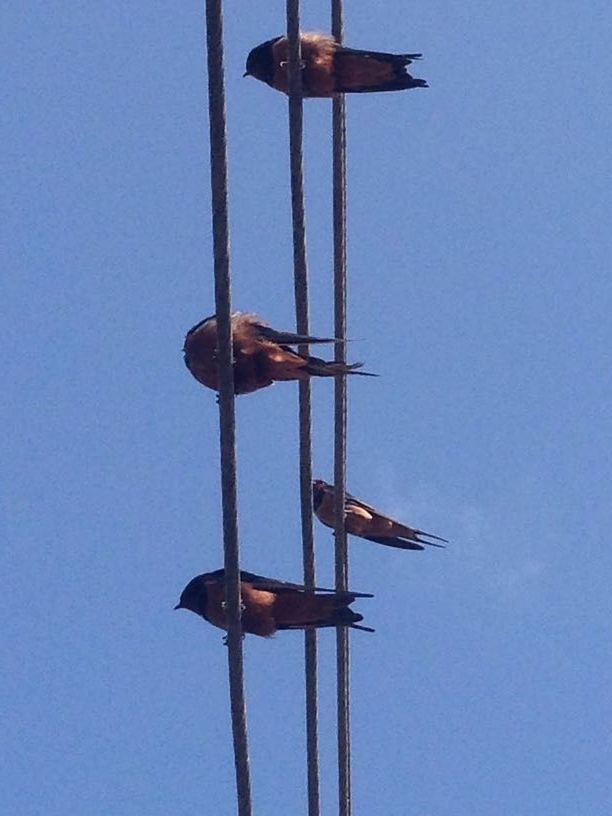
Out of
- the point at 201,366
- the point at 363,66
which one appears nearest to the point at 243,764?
the point at 201,366

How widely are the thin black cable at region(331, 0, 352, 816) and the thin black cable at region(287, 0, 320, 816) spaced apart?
496 mm

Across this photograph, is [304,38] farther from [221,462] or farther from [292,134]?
[221,462]

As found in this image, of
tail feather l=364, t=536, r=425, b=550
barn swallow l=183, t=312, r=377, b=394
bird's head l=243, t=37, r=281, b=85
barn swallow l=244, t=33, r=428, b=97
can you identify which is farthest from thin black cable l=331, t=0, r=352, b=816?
tail feather l=364, t=536, r=425, b=550

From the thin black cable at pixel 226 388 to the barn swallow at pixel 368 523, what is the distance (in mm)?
5011

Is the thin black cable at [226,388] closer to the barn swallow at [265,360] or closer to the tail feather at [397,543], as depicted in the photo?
the barn swallow at [265,360]

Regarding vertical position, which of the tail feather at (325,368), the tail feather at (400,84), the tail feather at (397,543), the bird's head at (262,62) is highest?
the bird's head at (262,62)

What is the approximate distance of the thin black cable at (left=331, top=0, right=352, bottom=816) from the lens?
10625mm

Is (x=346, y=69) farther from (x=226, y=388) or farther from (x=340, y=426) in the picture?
(x=226, y=388)

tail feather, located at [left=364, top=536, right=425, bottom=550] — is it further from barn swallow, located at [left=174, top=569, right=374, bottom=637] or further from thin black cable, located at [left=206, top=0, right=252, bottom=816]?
thin black cable, located at [left=206, top=0, right=252, bottom=816]

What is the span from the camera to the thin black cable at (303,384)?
9867 millimetres

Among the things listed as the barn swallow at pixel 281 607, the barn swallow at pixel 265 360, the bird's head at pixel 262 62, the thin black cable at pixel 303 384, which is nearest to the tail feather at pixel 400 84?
the bird's head at pixel 262 62

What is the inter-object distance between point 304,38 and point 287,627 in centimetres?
399

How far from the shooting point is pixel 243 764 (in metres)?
8.82

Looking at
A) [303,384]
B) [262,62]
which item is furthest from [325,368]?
[262,62]
